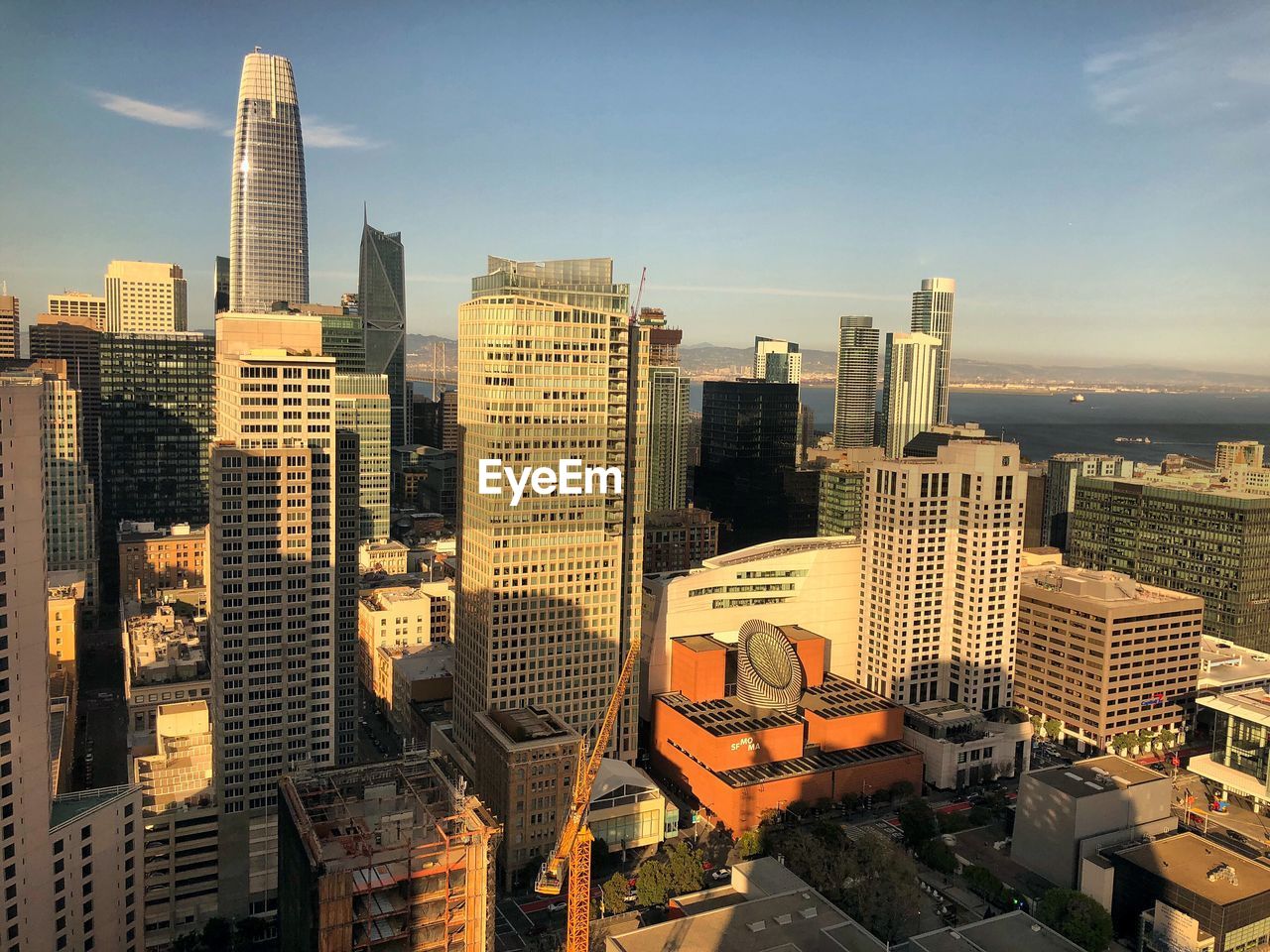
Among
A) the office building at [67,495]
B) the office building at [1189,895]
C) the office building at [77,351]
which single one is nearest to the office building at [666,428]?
the office building at [67,495]

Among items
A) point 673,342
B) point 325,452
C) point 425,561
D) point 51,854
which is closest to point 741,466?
point 673,342

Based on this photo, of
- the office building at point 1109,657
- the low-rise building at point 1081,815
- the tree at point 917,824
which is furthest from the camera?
the office building at point 1109,657

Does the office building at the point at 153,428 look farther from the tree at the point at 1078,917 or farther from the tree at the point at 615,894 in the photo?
the tree at the point at 1078,917

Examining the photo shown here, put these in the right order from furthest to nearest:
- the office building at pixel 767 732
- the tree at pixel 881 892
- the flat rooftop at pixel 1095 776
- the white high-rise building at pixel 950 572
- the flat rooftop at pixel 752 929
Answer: the white high-rise building at pixel 950 572 → the office building at pixel 767 732 → the flat rooftop at pixel 1095 776 → the tree at pixel 881 892 → the flat rooftop at pixel 752 929

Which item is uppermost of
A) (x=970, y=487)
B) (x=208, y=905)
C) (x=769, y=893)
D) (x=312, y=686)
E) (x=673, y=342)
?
(x=673, y=342)

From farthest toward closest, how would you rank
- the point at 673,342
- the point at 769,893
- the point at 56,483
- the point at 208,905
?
the point at 673,342 < the point at 56,483 < the point at 208,905 < the point at 769,893

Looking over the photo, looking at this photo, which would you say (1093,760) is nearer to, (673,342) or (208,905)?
(208,905)
